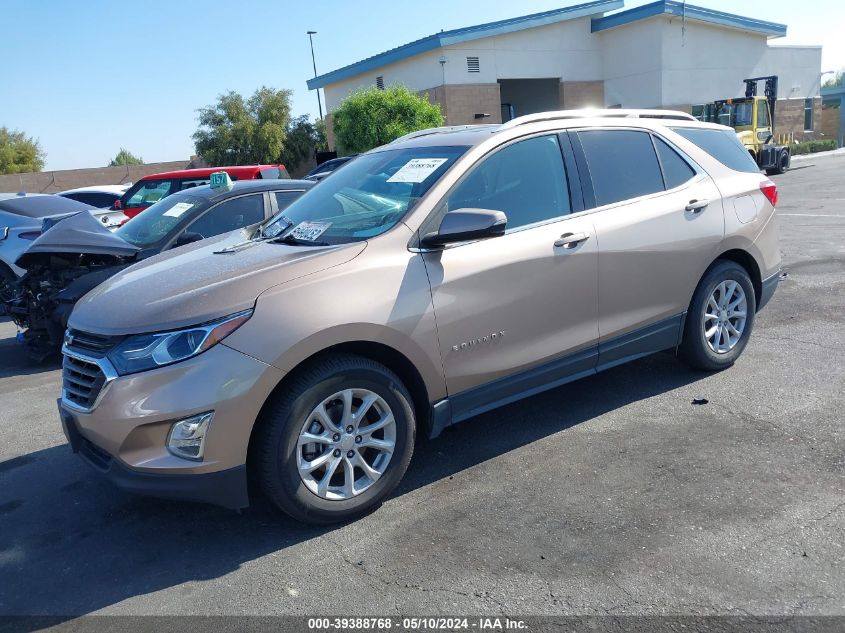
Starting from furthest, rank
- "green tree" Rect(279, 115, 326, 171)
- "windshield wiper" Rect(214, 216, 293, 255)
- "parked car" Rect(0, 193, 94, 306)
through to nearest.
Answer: "green tree" Rect(279, 115, 326, 171)
"parked car" Rect(0, 193, 94, 306)
"windshield wiper" Rect(214, 216, 293, 255)

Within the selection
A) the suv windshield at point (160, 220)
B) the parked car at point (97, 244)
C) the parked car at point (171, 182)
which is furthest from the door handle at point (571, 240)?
the parked car at point (171, 182)

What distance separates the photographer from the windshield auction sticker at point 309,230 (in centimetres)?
393

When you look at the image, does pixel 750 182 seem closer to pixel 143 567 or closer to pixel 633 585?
pixel 633 585

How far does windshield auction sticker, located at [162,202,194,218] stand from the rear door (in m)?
4.38

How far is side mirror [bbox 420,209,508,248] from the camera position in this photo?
11.5 ft

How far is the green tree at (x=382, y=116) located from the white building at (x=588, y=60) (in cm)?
434

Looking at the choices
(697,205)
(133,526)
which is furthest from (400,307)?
(697,205)

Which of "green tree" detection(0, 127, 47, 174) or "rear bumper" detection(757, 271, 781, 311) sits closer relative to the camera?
"rear bumper" detection(757, 271, 781, 311)

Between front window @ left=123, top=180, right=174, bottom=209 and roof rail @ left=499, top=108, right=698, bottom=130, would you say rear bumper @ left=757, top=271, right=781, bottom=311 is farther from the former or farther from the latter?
front window @ left=123, top=180, right=174, bottom=209

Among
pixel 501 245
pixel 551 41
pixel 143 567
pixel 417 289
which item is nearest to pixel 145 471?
pixel 143 567

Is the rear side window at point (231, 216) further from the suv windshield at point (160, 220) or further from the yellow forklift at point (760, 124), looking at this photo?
the yellow forklift at point (760, 124)

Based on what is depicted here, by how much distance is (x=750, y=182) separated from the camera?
5203mm

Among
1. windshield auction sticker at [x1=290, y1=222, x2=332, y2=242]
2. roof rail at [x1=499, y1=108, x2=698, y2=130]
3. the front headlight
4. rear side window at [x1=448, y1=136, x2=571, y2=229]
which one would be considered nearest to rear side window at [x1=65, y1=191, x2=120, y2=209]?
windshield auction sticker at [x1=290, y1=222, x2=332, y2=242]

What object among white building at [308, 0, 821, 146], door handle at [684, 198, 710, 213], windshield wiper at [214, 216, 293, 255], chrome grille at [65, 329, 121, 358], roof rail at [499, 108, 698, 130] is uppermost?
white building at [308, 0, 821, 146]
